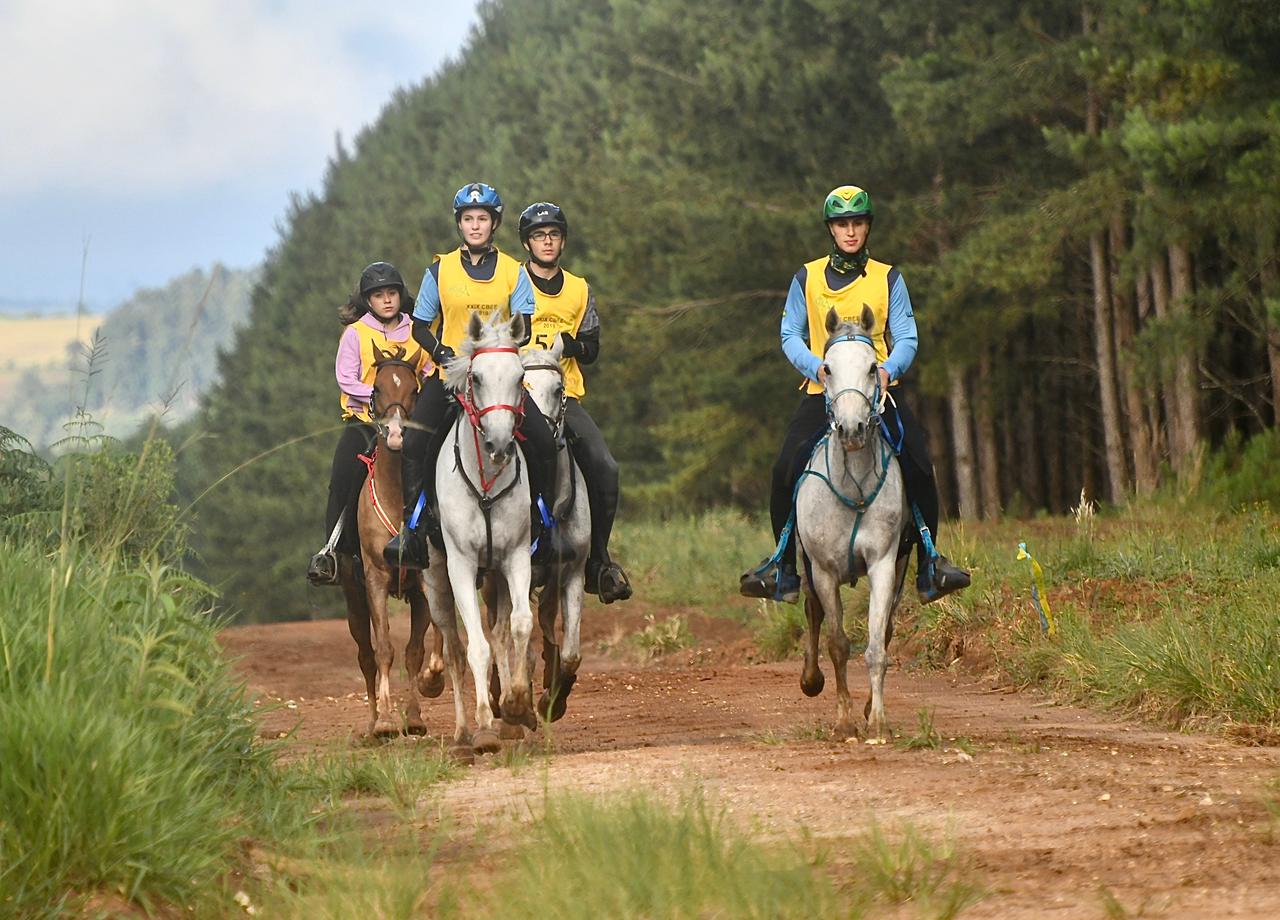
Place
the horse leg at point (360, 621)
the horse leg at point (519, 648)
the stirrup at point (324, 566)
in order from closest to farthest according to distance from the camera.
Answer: the horse leg at point (519, 648) → the stirrup at point (324, 566) → the horse leg at point (360, 621)

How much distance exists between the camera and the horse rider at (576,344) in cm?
1174

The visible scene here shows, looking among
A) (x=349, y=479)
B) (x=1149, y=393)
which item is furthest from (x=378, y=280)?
(x=1149, y=393)

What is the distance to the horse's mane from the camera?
34.2 ft

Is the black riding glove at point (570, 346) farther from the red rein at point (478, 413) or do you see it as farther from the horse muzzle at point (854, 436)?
the horse muzzle at point (854, 436)

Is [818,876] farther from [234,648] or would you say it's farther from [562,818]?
[234,648]

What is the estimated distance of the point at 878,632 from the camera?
10.5 metres

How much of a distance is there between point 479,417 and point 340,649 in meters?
14.7

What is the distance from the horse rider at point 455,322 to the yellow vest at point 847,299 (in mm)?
1847

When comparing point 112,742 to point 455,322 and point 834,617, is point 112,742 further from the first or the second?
point 455,322

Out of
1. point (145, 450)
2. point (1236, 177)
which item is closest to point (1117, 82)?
point (1236, 177)

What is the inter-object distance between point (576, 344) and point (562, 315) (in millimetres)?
255

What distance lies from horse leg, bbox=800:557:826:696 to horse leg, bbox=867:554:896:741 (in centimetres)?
71

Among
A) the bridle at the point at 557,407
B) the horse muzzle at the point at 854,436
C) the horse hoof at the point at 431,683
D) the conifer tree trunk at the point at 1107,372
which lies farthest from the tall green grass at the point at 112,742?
the conifer tree trunk at the point at 1107,372

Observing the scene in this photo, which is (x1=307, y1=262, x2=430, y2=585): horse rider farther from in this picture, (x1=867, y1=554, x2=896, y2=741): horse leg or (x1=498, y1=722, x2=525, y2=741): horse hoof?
(x1=867, y1=554, x2=896, y2=741): horse leg
